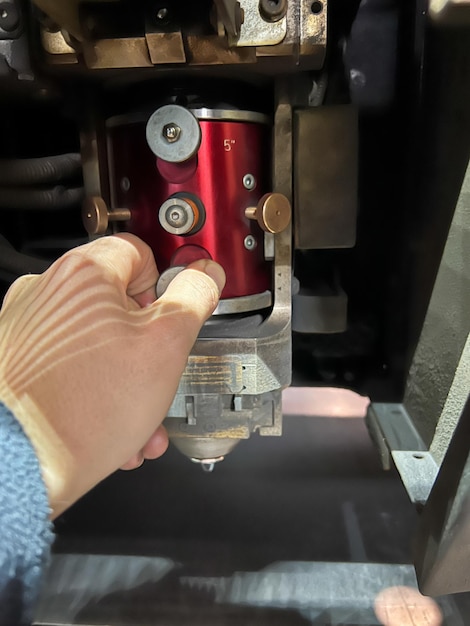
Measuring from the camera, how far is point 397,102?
3.11ft

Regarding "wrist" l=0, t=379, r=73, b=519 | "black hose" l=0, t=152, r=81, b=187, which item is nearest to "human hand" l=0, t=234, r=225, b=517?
"wrist" l=0, t=379, r=73, b=519

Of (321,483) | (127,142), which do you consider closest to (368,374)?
(321,483)

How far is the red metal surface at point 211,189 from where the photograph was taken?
683 millimetres

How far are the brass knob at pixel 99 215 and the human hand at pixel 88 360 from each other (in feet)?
0.35

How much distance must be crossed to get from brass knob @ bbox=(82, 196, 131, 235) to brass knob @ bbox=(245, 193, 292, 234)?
0.56ft

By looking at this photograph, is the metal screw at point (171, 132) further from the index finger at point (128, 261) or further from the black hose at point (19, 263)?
the black hose at point (19, 263)

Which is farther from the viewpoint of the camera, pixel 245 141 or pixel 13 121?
pixel 13 121

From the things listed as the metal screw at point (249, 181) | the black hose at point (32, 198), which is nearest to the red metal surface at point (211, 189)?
the metal screw at point (249, 181)

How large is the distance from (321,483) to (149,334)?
0.73 m

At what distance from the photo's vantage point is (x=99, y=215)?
69 centimetres

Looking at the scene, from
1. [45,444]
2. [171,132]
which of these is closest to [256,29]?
[171,132]

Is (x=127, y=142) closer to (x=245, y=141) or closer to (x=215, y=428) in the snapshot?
(x=245, y=141)

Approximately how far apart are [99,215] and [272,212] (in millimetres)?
224

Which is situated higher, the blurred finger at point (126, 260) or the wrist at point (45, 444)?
the blurred finger at point (126, 260)
